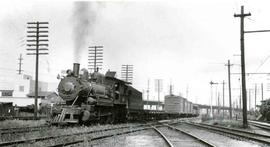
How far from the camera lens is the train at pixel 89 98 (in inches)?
754

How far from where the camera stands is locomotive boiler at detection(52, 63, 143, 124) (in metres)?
19.1

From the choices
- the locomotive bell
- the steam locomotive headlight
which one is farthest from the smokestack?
the steam locomotive headlight

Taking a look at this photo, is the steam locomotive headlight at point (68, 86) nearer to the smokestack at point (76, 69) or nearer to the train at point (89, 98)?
the train at point (89, 98)

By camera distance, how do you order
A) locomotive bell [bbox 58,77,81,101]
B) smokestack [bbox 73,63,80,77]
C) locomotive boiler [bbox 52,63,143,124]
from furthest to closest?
1. smokestack [bbox 73,63,80,77]
2. locomotive bell [bbox 58,77,81,101]
3. locomotive boiler [bbox 52,63,143,124]

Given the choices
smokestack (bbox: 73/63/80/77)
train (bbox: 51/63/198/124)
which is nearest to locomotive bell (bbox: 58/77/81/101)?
train (bbox: 51/63/198/124)

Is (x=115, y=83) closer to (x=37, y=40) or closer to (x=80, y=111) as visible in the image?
(x=80, y=111)

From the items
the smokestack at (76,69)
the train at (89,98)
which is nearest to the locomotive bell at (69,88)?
the train at (89,98)

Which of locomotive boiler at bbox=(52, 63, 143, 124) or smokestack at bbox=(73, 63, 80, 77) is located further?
smokestack at bbox=(73, 63, 80, 77)

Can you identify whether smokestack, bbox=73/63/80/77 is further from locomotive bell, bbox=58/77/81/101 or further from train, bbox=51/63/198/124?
locomotive bell, bbox=58/77/81/101

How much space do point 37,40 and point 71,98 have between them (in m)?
19.0

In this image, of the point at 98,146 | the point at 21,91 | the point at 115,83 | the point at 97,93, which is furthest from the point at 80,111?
the point at 21,91

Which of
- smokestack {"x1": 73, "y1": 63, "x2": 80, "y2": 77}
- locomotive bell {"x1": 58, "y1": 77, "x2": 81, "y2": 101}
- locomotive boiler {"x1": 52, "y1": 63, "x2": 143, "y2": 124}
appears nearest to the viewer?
locomotive boiler {"x1": 52, "y1": 63, "x2": 143, "y2": 124}

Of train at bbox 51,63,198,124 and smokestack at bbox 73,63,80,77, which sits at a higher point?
smokestack at bbox 73,63,80,77

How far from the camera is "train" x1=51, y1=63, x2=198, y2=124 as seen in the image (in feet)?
62.8
